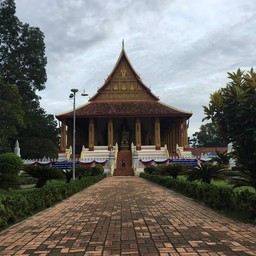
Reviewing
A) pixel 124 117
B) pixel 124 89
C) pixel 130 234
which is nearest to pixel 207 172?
pixel 130 234

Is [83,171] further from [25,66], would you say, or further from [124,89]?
[25,66]

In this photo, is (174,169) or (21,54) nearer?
(174,169)

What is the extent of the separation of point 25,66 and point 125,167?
1859cm

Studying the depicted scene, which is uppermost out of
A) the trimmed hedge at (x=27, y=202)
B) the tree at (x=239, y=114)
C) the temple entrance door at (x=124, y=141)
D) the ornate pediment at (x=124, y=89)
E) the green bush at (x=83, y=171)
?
the ornate pediment at (x=124, y=89)

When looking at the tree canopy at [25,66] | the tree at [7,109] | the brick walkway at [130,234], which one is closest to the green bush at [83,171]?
the tree at [7,109]

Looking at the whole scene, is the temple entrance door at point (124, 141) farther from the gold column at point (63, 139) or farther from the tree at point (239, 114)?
the tree at point (239, 114)

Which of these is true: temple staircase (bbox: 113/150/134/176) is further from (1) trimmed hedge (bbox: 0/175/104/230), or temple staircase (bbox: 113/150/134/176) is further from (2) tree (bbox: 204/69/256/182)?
(2) tree (bbox: 204/69/256/182)

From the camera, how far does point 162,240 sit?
5.23 metres

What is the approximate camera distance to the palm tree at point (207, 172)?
1112cm

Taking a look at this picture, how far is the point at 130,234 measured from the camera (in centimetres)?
568

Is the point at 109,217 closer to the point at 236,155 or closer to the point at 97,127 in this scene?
the point at 236,155

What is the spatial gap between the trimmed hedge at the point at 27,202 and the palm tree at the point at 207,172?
454 centimetres

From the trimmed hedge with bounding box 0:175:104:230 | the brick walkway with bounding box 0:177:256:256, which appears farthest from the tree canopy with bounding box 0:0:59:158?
the brick walkway with bounding box 0:177:256:256

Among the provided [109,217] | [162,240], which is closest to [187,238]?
[162,240]
